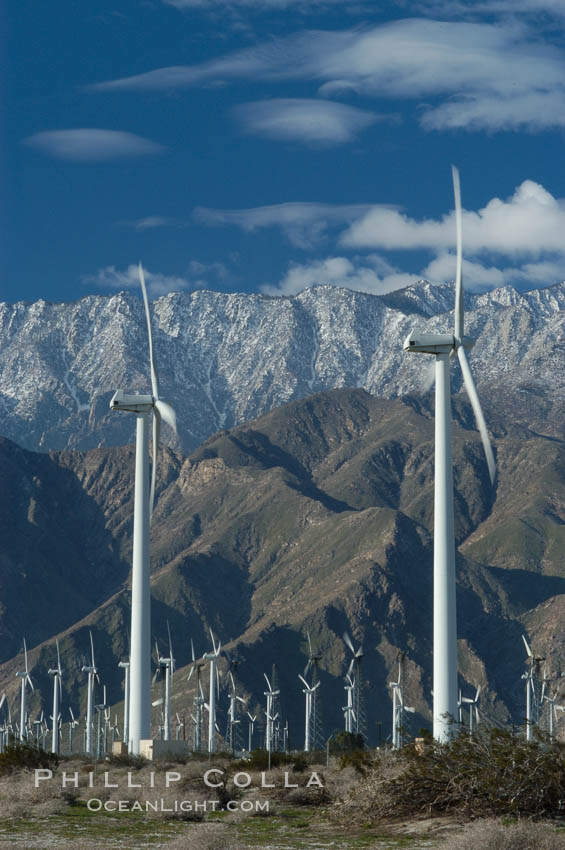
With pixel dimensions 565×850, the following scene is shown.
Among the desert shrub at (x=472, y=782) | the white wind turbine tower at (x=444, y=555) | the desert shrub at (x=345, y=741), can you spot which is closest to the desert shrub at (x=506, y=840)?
the desert shrub at (x=472, y=782)

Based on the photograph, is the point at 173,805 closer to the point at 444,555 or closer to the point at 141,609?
the point at 444,555

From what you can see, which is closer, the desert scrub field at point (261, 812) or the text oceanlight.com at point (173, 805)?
the desert scrub field at point (261, 812)

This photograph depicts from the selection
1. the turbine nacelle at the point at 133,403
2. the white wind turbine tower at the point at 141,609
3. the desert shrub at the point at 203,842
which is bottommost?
the desert shrub at the point at 203,842

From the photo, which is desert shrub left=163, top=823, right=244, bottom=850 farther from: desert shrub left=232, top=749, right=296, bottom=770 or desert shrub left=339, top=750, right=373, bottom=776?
desert shrub left=232, top=749, right=296, bottom=770

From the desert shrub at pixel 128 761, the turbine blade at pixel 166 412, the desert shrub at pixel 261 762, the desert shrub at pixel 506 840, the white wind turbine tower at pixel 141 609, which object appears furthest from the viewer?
the turbine blade at pixel 166 412

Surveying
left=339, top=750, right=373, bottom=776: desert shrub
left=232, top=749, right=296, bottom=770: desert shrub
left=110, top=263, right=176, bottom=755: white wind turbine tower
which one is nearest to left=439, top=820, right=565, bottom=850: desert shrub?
left=339, top=750, right=373, bottom=776: desert shrub

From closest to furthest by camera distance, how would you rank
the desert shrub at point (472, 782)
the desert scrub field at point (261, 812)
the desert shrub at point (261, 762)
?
the desert scrub field at point (261, 812)
the desert shrub at point (472, 782)
the desert shrub at point (261, 762)

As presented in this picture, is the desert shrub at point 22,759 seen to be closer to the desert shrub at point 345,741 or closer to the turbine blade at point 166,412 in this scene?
the turbine blade at point 166,412

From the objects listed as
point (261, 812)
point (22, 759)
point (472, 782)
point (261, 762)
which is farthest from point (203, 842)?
point (261, 762)

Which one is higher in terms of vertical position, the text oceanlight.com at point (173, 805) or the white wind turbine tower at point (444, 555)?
the white wind turbine tower at point (444, 555)
